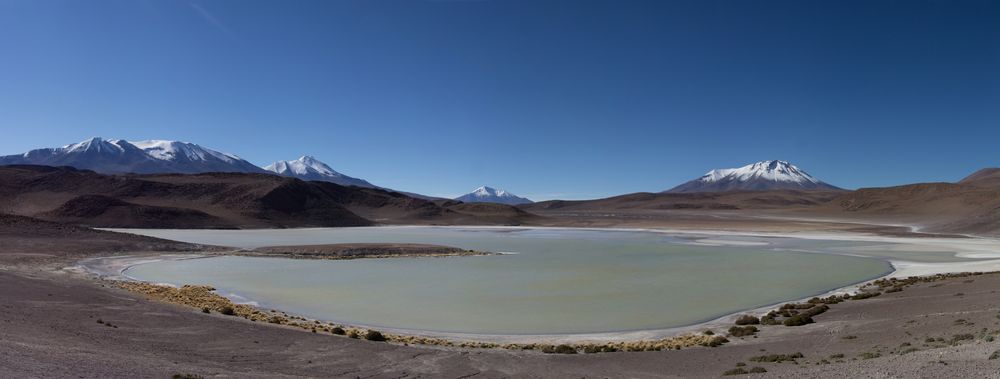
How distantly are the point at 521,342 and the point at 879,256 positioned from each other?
117ft

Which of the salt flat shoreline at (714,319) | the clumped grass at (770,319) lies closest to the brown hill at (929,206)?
the salt flat shoreline at (714,319)

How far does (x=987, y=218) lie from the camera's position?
6925 cm

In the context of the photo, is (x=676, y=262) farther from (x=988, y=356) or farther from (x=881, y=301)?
(x=988, y=356)

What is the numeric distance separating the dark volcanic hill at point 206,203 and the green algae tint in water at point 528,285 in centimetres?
4823

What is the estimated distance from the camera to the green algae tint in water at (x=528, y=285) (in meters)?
19.7

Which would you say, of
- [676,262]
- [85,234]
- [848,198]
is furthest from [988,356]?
[848,198]

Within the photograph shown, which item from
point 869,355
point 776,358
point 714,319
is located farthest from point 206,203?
point 869,355

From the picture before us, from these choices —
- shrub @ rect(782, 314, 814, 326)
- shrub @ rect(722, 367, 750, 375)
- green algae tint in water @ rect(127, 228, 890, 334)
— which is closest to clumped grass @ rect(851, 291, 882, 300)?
green algae tint in water @ rect(127, 228, 890, 334)

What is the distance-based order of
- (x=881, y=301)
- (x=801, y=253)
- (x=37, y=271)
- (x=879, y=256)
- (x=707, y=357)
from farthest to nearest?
(x=801, y=253)
(x=879, y=256)
(x=37, y=271)
(x=881, y=301)
(x=707, y=357)

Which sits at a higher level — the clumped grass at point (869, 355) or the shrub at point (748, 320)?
the clumped grass at point (869, 355)

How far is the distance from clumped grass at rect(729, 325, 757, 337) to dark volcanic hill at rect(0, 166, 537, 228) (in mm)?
77675

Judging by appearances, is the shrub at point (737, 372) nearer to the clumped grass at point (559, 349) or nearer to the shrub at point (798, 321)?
the clumped grass at point (559, 349)

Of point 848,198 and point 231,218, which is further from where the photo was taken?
point 848,198

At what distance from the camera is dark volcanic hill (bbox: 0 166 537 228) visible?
77812 mm
